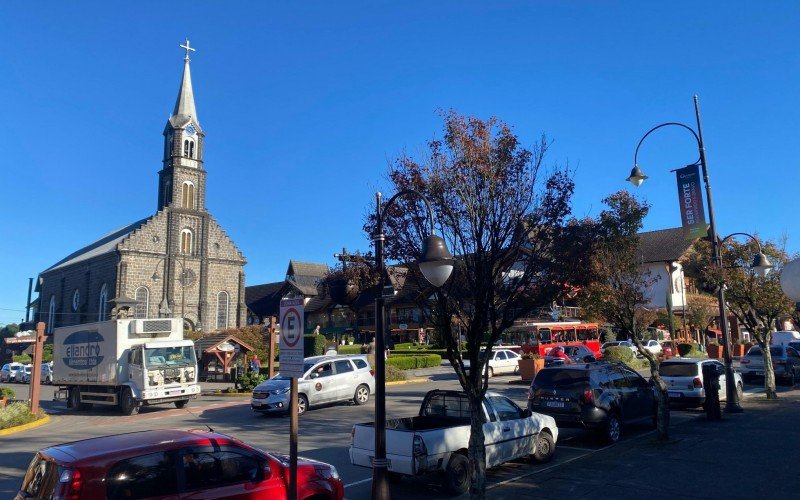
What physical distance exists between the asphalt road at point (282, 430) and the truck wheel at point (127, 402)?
34 cm

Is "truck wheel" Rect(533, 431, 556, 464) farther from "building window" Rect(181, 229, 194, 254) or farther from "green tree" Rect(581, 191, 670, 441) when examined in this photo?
"building window" Rect(181, 229, 194, 254)

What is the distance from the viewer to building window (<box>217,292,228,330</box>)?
61.5m

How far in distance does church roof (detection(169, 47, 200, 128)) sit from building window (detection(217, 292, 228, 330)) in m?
19.2

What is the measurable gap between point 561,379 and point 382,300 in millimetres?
6534

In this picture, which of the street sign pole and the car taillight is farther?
the street sign pole

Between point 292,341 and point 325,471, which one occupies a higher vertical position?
point 292,341

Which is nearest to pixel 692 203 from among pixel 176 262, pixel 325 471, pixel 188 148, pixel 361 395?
pixel 361 395

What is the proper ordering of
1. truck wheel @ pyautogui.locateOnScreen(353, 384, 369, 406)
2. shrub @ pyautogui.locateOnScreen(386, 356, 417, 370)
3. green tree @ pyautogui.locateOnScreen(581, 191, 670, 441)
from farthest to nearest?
1. shrub @ pyautogui.locateOnScreen(386, 356, 417, 370)
2. truck wheel @ pyautogui.locateOnScreen(353, 384, 369, 406)
3. green tree @ pyautogui.locateOnScreen(581, 191, 670, 441)

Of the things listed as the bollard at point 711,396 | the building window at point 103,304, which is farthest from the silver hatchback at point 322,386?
the building window at point 103,304

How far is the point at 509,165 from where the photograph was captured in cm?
809

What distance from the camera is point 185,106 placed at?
212 ft

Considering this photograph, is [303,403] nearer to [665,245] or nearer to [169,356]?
[169,356]

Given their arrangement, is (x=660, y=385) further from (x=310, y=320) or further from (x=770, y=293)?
(x=310, y=320)

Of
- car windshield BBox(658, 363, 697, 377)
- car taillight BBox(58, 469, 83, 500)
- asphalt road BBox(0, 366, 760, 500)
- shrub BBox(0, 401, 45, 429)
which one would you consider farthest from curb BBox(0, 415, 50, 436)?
car windshield BBox(658, 363, 697, 377)
